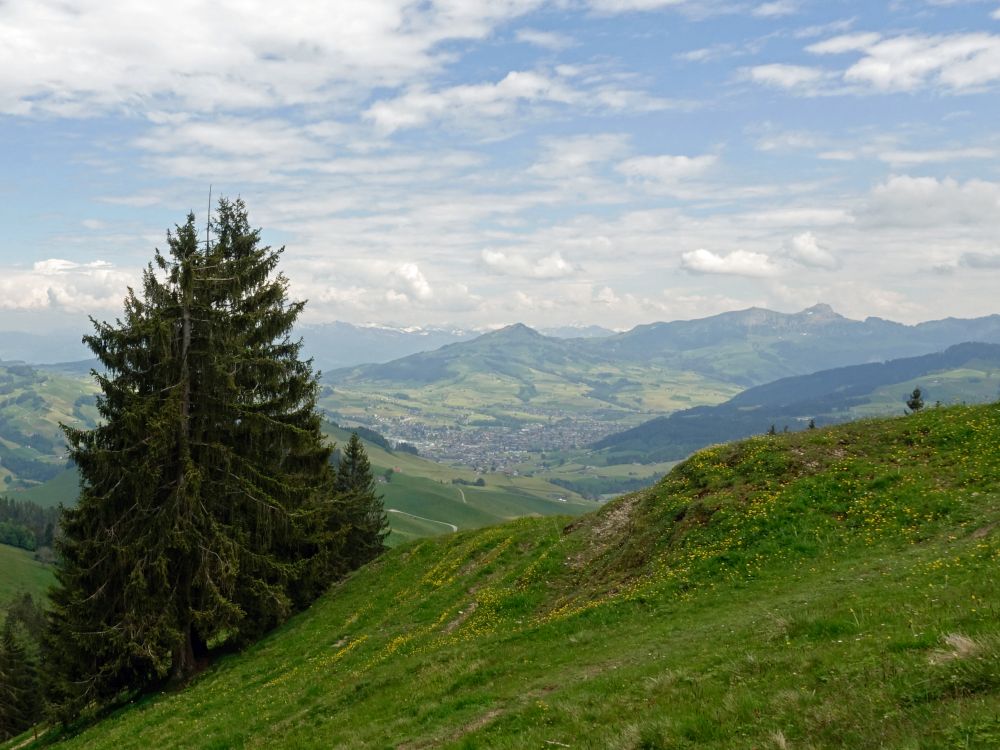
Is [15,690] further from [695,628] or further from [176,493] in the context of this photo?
[695,628]

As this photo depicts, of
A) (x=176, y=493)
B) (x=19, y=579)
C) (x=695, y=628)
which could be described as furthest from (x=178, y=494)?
(x=19, y=579)

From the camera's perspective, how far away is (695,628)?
61.0 ft

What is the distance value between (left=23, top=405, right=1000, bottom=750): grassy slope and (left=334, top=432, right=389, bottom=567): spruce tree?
20881mm

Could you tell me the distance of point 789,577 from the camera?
2152 centimetres

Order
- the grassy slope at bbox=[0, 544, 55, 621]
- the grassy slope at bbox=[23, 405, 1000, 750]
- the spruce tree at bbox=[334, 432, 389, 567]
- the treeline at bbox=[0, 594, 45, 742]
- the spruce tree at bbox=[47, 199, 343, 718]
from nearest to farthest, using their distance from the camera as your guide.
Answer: the grassy slope at bbox=[23, 405, 1000, 750]
the spruce tree at bbox=[47, 199, 343, 718]
the spruce tree at bbox=[334, 432, 389, 567]
the treeline at bbox=[0, 594, 45, 742]
the grassy slope at bbox=[0, 544, 55, 621]

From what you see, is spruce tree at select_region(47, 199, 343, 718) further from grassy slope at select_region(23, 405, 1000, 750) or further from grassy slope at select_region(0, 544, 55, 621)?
grassy slope at select_region(0, 544, 55, 621)

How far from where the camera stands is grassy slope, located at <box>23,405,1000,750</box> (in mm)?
10727

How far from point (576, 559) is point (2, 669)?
79188 mm

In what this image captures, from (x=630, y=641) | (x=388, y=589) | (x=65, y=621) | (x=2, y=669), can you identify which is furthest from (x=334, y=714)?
(x=2, y=669)

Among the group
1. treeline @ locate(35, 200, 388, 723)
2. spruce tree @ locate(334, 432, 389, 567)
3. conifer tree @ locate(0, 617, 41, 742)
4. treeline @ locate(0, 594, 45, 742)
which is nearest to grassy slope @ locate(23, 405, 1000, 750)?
treeline @ locate(35, 200, 388, 723)

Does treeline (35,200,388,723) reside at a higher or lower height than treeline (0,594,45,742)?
higher

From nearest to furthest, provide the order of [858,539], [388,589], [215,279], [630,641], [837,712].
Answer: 1. [837,712]
2. [630,641]
3. [858,539]
4. [215,279]
5. [388,589]

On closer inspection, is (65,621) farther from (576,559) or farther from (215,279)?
(576,559)

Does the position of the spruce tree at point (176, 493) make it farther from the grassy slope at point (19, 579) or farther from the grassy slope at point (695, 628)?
the grassy slope at point (19, 579)
